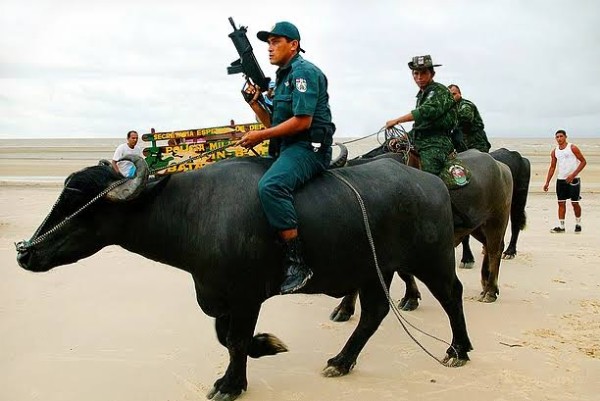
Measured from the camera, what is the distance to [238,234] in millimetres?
4270

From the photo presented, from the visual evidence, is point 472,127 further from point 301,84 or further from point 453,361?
point 301,84

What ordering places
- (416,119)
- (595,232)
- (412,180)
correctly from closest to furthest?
(412,180)
(416,119)
(595,232)

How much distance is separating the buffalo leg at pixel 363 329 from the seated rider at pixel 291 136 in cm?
97

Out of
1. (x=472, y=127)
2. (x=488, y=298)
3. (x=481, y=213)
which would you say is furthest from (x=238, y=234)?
(x=472, y=127)

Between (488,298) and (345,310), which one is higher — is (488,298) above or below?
below

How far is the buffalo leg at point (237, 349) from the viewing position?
441 centimetres

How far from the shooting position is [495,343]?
19.0 ft

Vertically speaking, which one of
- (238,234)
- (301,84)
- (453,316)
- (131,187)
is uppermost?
(301,84)

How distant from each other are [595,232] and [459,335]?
8.13 metres

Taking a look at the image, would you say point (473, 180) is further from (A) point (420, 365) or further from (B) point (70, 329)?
(B) point (70, 329)

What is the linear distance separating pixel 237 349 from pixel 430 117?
3423 mm

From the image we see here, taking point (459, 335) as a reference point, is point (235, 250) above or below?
above

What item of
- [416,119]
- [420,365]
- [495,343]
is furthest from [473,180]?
[420,365]

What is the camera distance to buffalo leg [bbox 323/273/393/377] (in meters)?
5.05
